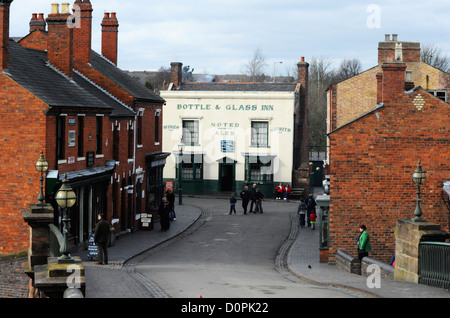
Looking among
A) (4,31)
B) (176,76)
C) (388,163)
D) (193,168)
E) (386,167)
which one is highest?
(176,76)

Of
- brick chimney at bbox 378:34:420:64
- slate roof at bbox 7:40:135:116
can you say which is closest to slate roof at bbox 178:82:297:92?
brick chimney at bbox 378:34:420:64

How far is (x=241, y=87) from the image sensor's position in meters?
55.4

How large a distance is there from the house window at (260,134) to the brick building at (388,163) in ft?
88.7

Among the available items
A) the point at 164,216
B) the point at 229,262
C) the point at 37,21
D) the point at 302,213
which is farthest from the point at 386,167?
the point at 37,21

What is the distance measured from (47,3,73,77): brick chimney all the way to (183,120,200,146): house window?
23.6 metres

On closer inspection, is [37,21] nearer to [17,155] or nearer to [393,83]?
[17,155]

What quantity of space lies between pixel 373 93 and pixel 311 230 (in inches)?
432

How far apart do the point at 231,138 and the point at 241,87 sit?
5464mm

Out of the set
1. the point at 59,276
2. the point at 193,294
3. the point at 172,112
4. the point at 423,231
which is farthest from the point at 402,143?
the point at 172,112

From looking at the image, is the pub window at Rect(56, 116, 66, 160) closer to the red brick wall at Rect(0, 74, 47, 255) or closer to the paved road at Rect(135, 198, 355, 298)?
the red brick wall at Rect(0, 74, 47, 255)

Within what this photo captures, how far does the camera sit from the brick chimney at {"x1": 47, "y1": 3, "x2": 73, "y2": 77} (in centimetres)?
2833

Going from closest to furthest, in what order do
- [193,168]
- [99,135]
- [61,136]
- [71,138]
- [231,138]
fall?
[61,136]
[71,138]
[99,135]
[231,138]
[193,168]

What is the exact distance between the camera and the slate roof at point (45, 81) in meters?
24.0

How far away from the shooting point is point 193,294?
1700 centimetres
